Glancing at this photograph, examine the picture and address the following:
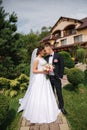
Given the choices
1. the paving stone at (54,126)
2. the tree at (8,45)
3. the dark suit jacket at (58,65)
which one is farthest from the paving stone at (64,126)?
the tree at (8,45)

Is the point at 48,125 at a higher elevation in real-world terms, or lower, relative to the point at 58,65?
lower

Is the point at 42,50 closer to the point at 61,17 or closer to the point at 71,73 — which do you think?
the point at 71,73

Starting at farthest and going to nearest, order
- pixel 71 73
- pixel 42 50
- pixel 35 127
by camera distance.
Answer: pixel 71 73 → pixel 42 50 → pixel 35 127

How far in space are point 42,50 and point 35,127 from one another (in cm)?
239

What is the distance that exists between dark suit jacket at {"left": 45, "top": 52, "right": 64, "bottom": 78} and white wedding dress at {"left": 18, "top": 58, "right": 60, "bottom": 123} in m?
0.78

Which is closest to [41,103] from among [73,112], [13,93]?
[73,112]

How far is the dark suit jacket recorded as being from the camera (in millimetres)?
7032

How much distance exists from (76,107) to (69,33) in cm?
3721

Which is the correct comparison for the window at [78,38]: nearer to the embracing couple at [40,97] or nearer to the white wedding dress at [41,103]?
the embracing couple at [40,97]

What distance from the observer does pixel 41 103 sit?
602 centimetres

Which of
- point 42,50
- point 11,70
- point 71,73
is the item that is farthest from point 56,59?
point 11,70

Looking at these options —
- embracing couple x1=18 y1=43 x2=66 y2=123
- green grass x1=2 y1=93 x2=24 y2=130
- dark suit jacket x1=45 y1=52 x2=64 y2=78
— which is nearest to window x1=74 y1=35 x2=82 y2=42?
dark suit jacket x1=45 y1=52 x2=64 y2=78

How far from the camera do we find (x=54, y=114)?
20.0 ft

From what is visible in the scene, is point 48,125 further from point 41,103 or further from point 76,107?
point 76,107
